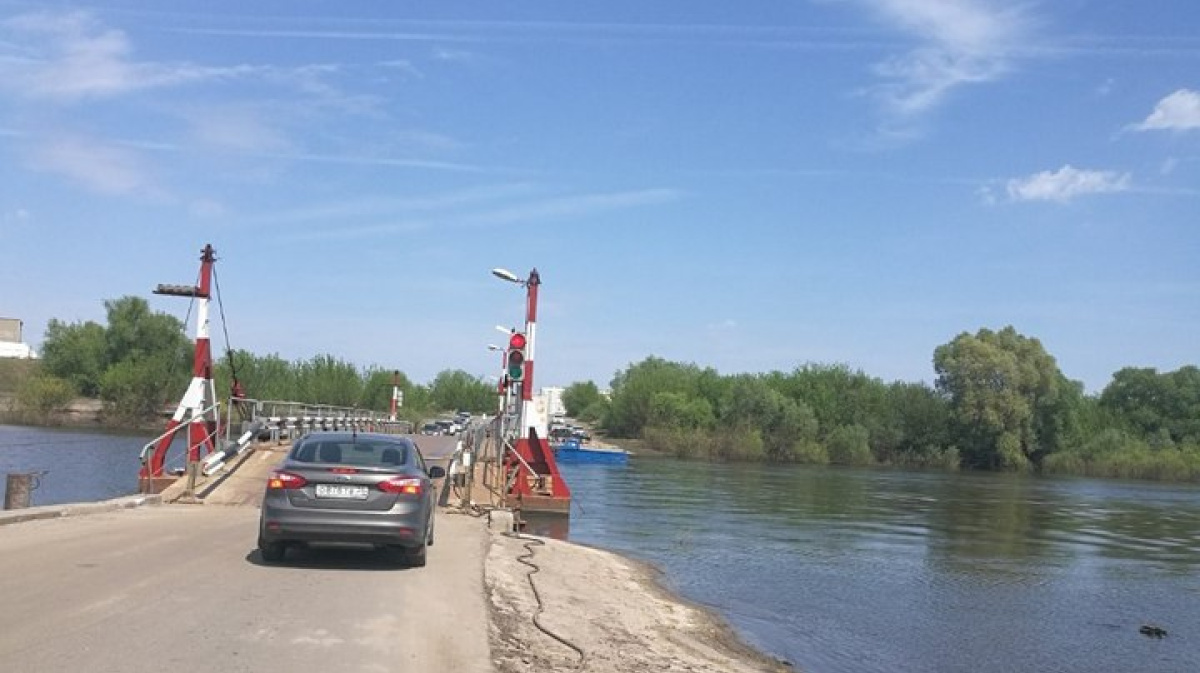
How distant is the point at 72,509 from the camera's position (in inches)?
643

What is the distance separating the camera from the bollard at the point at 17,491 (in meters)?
17.6

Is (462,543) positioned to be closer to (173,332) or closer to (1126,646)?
(1126,646)

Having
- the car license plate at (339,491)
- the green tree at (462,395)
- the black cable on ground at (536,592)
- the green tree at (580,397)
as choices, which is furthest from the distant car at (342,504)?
the green tree at (580,397)

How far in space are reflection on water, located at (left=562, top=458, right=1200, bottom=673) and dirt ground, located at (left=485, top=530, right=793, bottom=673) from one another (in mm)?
1214

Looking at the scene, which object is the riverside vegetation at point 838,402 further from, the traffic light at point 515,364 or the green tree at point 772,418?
the traffic light at point 515,364

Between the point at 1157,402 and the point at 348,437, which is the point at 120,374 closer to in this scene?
the point at 348,437

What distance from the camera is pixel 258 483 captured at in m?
22.2

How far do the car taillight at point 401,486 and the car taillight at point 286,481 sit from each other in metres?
0.86

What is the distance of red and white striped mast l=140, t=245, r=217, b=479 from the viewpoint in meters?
22.9

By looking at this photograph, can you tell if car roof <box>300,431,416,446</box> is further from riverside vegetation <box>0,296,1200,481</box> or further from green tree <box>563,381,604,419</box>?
green tree <box>563,381,604,419</box>

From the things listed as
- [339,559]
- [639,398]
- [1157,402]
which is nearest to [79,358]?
[639,398]

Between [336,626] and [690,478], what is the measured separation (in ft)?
176

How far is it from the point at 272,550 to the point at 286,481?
0.97 m

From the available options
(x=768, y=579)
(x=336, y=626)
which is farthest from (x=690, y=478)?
(x=336, y=626)
